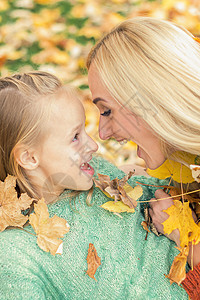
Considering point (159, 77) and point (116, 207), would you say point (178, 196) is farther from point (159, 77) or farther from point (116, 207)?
point (159, 77)

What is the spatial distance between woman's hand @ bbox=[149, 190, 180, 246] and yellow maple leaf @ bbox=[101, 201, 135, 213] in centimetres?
12

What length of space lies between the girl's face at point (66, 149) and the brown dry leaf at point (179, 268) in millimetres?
472

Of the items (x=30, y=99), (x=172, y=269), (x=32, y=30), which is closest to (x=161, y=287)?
(x=172, y=269)

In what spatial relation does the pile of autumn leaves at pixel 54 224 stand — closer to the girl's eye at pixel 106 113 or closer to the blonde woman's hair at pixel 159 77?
the blonde woman's hair at pixel 159 77

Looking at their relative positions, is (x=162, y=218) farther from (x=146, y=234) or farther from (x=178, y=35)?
(x=178, y=35)

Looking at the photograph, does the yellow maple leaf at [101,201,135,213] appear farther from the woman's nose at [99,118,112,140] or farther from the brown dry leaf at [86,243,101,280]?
the woman's nose at [99,118,112,140]

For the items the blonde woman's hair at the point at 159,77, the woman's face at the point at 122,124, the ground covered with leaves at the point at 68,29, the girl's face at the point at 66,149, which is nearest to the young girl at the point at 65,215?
the girl's face at the point at 66,149

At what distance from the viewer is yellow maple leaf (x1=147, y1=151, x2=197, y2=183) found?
5.07 feet

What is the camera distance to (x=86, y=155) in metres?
1.52

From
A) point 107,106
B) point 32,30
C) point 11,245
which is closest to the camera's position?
point 11,245

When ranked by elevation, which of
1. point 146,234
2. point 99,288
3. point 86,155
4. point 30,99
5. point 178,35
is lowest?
point 99,288

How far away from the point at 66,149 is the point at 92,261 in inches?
18.5

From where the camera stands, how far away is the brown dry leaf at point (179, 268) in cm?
136

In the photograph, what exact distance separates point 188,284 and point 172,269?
0.28 feet
